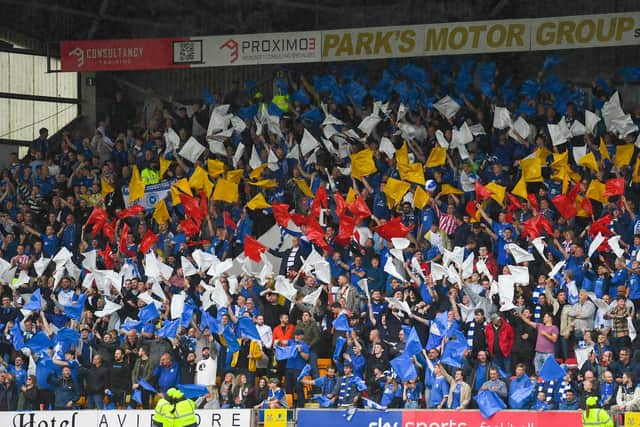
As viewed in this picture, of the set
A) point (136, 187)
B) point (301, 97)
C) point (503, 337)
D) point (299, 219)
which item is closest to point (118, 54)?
point (136, 187)

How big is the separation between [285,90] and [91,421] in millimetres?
8874

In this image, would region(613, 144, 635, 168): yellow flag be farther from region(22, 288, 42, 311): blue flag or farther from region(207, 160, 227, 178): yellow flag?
region(22, 288, 42, 311): blue flag

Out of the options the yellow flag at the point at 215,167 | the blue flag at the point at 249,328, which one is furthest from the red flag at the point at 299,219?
the blue flag at the point at 249,328

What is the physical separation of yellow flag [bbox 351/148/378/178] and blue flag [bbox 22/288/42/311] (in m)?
5.62

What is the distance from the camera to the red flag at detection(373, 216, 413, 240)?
22031mm

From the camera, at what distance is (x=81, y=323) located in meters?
21.9

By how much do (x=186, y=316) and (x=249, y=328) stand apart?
1180 millimetres

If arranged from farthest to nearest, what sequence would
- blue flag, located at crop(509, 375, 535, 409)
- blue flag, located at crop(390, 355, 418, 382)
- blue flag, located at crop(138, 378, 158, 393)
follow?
blue flag, located at crop(138, 378, 158, 393) → blue flag, located at crop(390, 355, 418, 382) → blue flag, located at crop(509, 375, 535, 409)

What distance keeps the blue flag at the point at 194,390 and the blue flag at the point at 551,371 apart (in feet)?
15.9

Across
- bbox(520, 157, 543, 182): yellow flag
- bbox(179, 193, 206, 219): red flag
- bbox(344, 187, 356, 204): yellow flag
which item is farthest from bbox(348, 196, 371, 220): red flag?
bbox(179, 193, 206, 219): red flag

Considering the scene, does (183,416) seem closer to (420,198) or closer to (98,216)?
(420,198)

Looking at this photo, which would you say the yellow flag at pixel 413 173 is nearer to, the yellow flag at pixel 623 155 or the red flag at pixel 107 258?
the yellow flag at pixel 623 155

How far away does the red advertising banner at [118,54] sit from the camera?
26297mm

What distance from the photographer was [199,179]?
2428 centimetres
